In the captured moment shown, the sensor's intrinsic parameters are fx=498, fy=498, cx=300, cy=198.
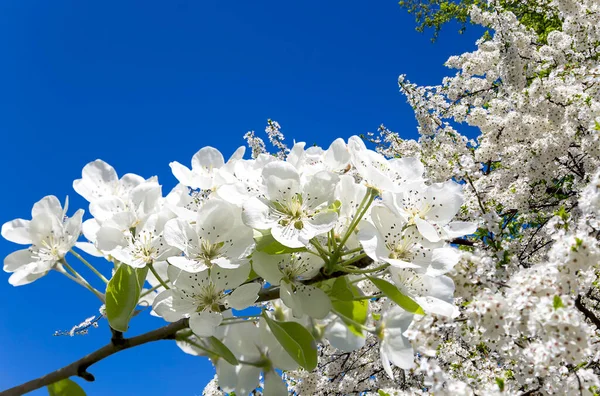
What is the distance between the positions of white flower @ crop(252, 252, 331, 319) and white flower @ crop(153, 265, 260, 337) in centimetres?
4

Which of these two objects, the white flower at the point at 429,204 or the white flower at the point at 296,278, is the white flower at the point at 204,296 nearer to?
the white flower at the point at 296,278

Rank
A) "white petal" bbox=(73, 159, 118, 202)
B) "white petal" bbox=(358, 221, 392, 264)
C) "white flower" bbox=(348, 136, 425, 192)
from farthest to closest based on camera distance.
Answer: "white petal" bbox=(73, 159, 118, 202) → "white flower" bbox=(348, 136, 425, 192) → "white petal" bbox=(358, 221, 392, 264)

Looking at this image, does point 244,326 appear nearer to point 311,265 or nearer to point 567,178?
point 311,265

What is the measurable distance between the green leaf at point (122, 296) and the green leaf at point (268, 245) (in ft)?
1.02

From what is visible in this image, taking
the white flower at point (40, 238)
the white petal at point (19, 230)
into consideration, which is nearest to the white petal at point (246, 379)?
the white flower at point (40, 238)

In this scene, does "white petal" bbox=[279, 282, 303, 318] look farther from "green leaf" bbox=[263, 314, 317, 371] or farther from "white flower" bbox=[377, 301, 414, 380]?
"white flower" bbox=[377, 301, 414, 380]

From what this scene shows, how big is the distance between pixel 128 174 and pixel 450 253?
0.92 metres

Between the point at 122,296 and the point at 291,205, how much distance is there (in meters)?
0.45

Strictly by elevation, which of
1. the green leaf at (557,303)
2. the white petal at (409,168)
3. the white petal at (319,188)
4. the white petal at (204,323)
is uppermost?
the white petal at (409,168)

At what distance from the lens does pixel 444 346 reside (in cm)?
467

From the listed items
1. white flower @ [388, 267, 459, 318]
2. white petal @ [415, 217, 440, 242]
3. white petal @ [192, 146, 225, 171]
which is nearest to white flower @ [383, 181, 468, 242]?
white petal @ [415, 217, 440, 242]

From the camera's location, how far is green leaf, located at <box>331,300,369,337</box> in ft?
4.16

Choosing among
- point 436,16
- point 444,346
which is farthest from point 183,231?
point 436,16

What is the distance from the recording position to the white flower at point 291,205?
1.12m
